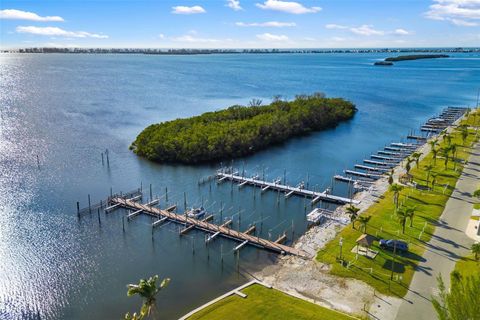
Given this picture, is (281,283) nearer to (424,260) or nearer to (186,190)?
(424,260)

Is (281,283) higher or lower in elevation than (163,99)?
lower

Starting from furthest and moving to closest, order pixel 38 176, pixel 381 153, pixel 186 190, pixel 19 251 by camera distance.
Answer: pixel 381 153 < pixel 38 176 < pixel 186 190 < pixel 19 251

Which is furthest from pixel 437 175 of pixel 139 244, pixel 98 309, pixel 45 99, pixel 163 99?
pixel 45 99

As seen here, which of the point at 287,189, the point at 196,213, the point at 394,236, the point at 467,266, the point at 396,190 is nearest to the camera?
the point at 467,266

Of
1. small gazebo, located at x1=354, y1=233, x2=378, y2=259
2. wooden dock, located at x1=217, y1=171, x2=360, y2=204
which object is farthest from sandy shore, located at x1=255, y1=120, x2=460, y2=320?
wooden dock, located at x1=217, y1=171, x2=360, y2=204

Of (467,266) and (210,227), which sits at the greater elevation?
(467,266)

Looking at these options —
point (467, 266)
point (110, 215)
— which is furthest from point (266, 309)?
point (110, 215)

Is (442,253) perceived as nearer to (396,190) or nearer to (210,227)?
(396,190)
